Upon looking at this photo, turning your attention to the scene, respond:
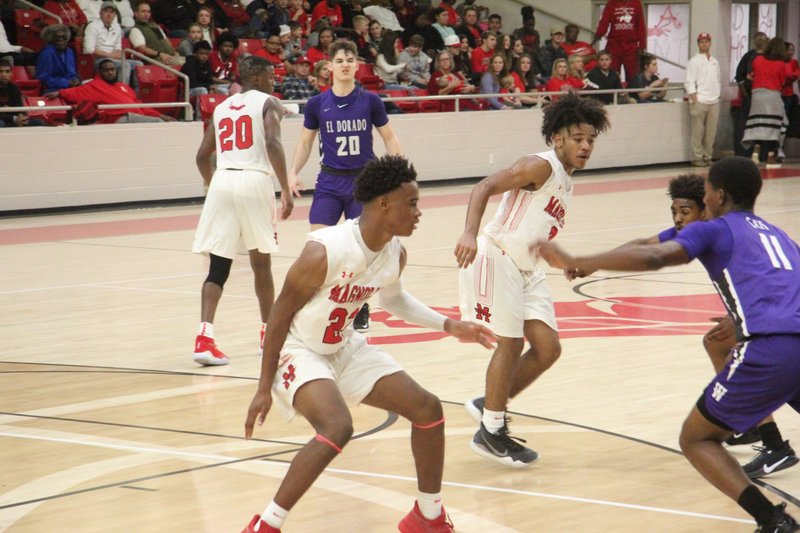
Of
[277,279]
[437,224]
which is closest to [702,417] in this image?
[277,279]

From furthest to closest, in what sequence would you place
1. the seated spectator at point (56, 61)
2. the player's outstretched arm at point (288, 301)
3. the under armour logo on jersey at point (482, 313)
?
1. the seated spectator at point (56, 61)
2. the under armour logo on jersey at point (482, 313)
3. the player's outstretched arm at point (288, 301)

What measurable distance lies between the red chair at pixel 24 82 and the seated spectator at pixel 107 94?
0.95 feet

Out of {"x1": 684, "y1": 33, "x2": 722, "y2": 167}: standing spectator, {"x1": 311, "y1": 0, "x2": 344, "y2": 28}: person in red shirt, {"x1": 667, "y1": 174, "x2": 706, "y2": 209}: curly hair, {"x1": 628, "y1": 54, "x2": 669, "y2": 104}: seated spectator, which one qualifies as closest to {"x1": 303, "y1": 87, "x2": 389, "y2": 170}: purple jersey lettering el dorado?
{"x1": 667, "y1": 174, "x2": 706, "y2": 209}: curly hair

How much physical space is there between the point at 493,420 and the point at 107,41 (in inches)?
536

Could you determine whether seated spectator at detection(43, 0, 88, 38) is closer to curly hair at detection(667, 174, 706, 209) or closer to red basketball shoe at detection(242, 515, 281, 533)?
curly hair at detection(667, 174, 706, 209)

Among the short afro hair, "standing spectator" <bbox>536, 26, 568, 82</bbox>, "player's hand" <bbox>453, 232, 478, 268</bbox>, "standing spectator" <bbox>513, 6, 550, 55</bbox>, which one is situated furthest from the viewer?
"standing spectator" <bbox>513, 6, 550, 55</bbox>

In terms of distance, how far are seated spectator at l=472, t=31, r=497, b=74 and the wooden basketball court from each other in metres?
10.5

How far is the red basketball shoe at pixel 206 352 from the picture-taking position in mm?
→ 7781

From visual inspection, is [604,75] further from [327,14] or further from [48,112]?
[48,112]

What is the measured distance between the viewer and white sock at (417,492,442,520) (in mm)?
4512

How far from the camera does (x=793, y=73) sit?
76.3 feet

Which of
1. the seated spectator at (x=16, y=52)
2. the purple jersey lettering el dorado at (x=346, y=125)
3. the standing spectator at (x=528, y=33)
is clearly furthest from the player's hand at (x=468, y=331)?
the standing spectator at (x=528, y=33)

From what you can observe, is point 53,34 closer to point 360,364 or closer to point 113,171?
point 113,171

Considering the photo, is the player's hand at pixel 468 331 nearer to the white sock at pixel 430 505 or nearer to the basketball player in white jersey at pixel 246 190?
the white sock at pixel 430 505
